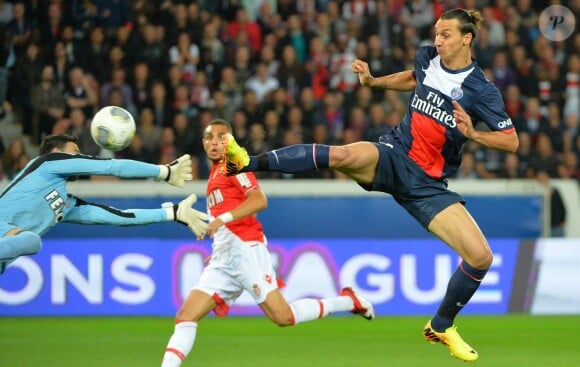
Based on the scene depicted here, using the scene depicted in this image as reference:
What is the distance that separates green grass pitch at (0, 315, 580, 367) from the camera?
907cm

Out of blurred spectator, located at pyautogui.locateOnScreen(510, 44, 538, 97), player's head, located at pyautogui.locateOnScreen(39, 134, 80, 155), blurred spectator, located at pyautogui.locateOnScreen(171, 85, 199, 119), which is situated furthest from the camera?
blurred spectator, located at pyautogui.locateOnScreen(510, 44, 538, 97)

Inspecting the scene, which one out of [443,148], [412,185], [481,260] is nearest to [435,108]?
[443,148]

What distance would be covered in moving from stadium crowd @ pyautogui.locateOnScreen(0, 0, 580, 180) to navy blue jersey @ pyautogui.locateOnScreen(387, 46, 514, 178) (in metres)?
5.83

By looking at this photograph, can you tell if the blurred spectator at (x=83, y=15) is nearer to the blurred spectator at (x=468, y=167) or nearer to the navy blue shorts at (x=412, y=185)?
the blurred spectator at (x=468, y=167)

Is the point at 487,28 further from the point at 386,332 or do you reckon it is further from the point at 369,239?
the point at 386,332

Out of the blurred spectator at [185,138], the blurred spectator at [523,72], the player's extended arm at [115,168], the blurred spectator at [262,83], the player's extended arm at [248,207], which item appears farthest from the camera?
the blurred spectator at [523,72]

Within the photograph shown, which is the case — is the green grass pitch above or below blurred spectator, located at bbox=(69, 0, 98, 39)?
below

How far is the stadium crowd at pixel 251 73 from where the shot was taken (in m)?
14.1

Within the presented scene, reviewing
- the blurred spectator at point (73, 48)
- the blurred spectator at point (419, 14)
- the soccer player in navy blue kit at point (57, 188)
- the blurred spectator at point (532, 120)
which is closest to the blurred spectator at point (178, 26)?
the blurred spectator at point (73, 48)

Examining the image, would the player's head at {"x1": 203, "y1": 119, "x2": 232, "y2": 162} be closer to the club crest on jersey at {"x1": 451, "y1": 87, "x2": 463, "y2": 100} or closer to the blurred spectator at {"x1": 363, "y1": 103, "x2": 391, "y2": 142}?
the club crest on jersey at {"x1": 451, "y1": 87, "x2": 463, "y2": 100}

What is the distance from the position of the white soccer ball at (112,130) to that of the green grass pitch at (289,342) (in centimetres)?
197

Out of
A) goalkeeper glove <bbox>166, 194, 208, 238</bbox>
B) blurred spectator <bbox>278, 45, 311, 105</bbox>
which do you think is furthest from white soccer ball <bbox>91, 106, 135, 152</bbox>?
blurred spectator <bbox>278, 45, 311, 105</bbox>

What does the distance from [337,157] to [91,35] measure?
8413 mm

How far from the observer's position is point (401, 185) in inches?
302
